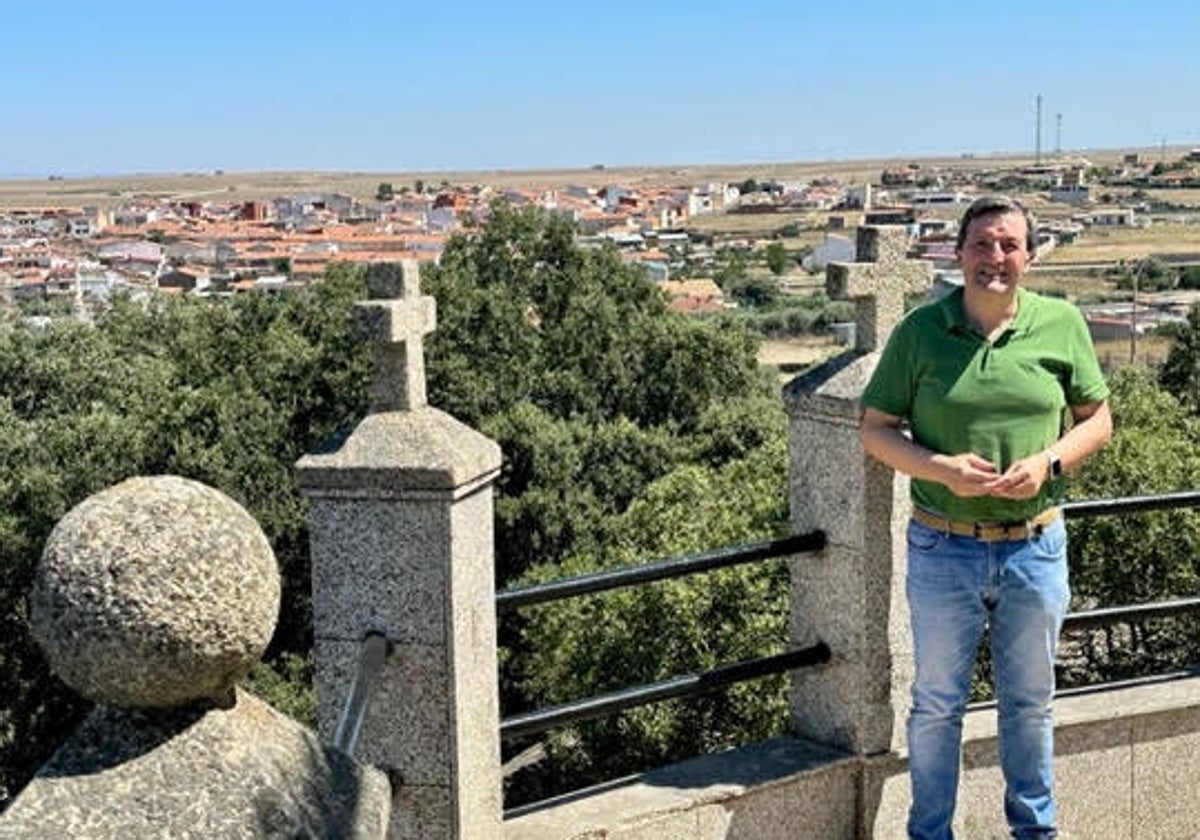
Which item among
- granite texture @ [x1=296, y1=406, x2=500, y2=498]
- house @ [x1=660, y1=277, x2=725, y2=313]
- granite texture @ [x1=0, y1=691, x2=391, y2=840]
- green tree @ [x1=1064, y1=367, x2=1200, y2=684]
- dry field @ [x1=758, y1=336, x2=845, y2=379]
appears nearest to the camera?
granite texture @ [x1=0, y1=691, x2=391, y2=840]

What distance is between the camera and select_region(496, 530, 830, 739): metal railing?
4348mm

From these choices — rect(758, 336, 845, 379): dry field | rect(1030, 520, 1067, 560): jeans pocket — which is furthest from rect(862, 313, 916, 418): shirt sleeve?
rect(758, 336, 845, 379): dry field

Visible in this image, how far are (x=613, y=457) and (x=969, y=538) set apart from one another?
28673 mm

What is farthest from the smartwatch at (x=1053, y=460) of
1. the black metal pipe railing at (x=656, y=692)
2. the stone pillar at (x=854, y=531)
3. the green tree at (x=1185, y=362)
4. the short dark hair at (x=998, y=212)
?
the green tree at (x=1185, y=362)

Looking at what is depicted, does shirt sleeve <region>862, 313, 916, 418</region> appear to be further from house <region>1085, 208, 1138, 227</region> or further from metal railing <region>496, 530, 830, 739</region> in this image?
house <region>1085, 208, 1138, 227</region>

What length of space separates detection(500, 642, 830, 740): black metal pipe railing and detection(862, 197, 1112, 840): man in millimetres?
662

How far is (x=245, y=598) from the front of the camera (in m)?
2.00

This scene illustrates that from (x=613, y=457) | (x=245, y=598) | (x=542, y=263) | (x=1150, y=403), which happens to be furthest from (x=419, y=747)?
(x=542, y=263)

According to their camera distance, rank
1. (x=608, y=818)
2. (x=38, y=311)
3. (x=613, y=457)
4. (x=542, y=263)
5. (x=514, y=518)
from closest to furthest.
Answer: (x=608, y=818), (x=514, y=518), (x=613, y=457), (x=542, y=263), (x=38, y=311)

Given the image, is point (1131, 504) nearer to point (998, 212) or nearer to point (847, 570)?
point (847, 570)

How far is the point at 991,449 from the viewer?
13.1ft

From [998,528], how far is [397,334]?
1.66 meters

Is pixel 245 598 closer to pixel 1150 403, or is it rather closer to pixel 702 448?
pixel 1150 403

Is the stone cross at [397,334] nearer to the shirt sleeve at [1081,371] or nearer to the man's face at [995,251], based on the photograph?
the man's face at [995,251]
